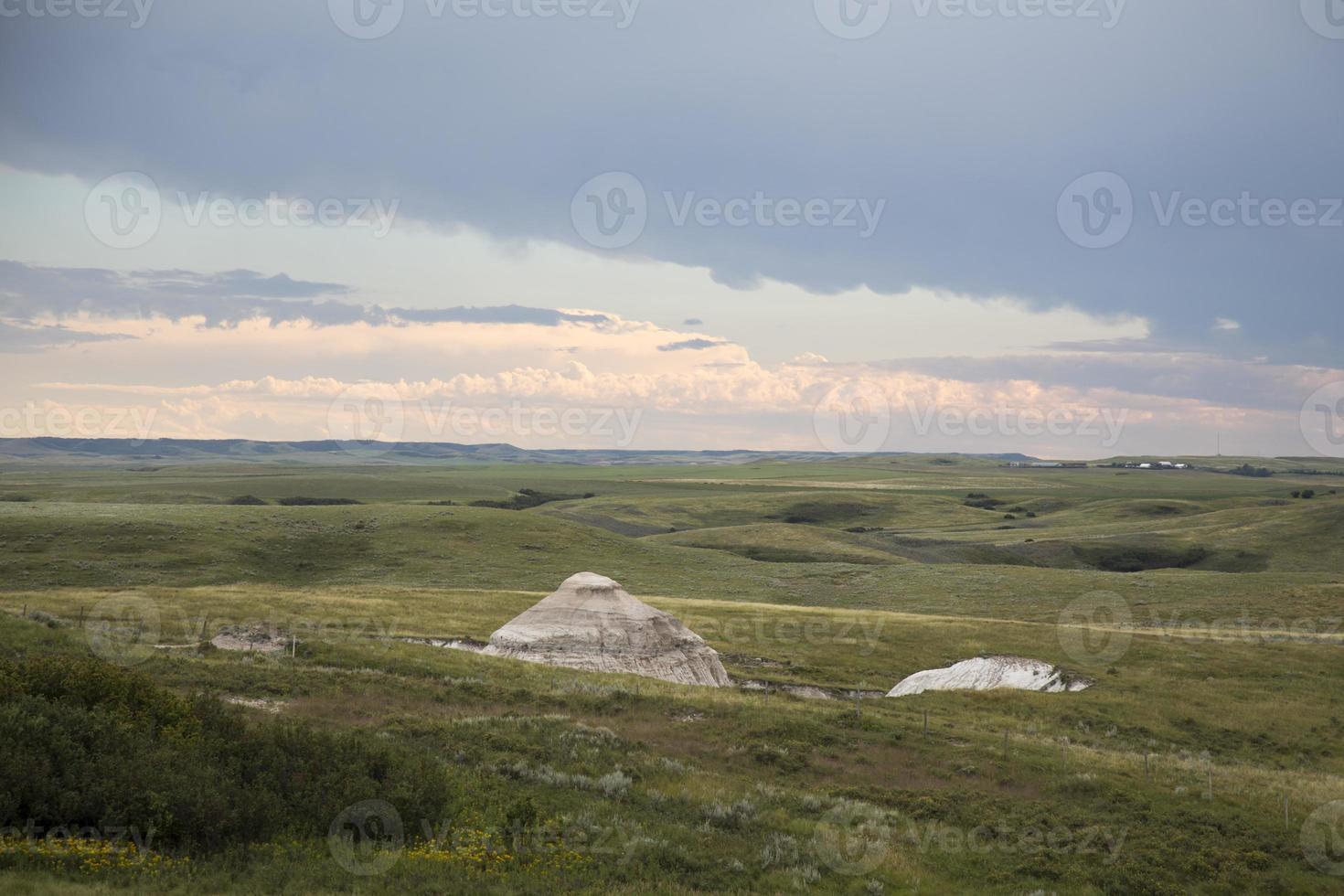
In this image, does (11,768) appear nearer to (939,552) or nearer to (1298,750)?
(1298,750)

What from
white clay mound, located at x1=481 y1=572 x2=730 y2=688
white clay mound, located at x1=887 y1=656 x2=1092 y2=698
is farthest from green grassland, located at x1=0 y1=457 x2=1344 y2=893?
white clay mound, located at x1=481 y1=572 x2=730 y2=688

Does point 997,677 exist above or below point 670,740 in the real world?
below

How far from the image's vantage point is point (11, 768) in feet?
44.5

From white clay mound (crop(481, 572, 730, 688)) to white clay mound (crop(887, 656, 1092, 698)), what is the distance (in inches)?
443

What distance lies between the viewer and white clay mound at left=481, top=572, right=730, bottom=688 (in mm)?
42750

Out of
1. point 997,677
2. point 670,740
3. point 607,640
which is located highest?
point 670,740

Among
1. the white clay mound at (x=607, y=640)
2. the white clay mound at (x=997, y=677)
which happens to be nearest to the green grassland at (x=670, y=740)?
the white clay mound at (x=997, y=677)

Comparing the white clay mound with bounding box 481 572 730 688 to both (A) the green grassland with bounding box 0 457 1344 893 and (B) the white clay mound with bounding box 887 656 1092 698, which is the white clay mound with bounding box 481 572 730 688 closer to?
(A) the green grassland with bounding box 0 457 1344 893

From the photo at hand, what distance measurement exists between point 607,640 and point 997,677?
837 inches

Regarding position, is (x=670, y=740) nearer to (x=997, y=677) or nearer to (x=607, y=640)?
(x=607, y=640)

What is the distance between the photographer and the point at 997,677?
48.0 m

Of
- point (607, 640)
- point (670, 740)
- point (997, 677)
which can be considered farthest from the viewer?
point (997, 677)

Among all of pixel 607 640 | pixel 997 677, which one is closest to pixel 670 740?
pixel 607 640

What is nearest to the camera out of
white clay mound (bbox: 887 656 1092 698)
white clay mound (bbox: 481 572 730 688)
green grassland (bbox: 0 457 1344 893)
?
green grassland (bbox: 0 457 1344 893)
